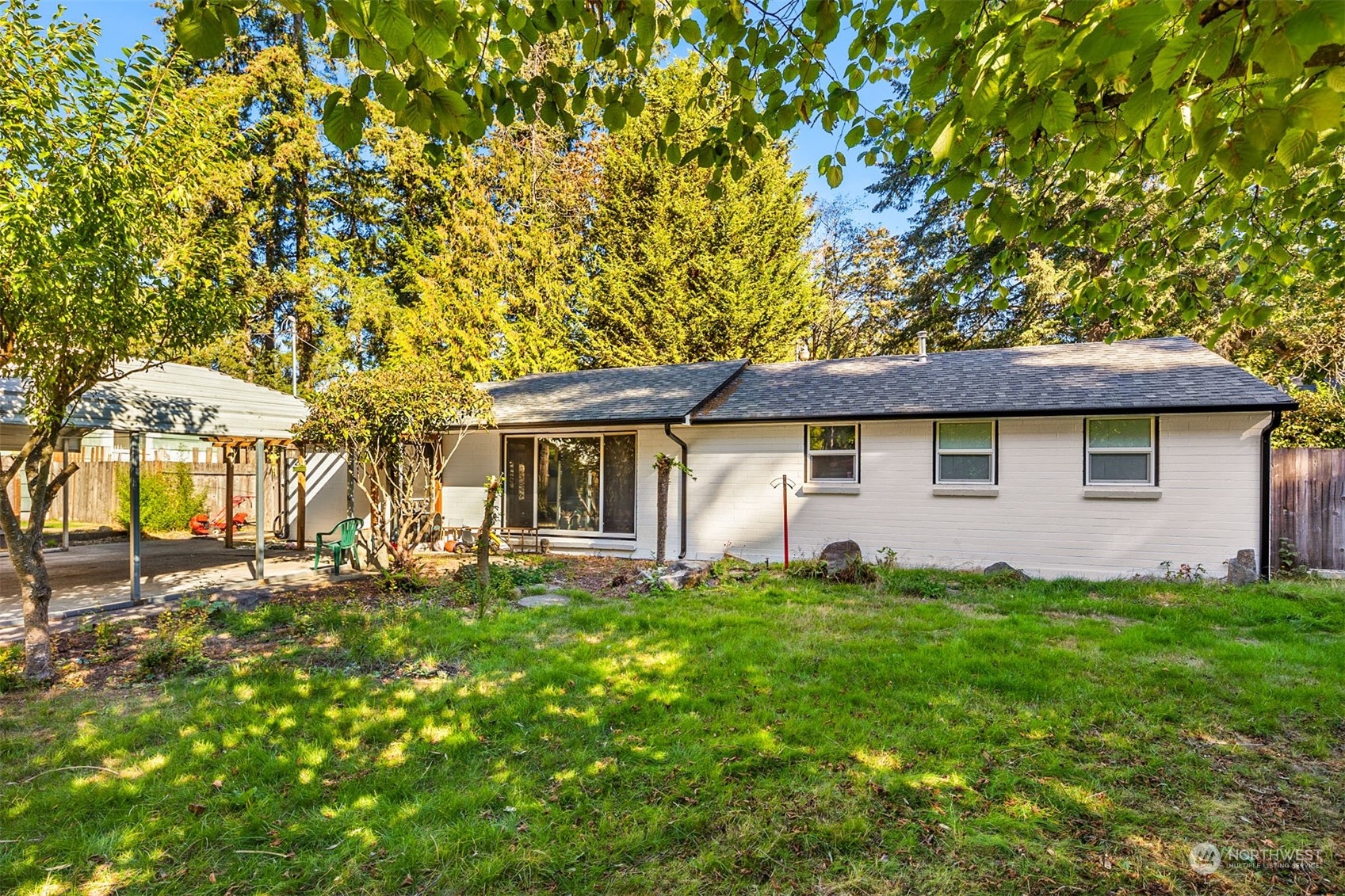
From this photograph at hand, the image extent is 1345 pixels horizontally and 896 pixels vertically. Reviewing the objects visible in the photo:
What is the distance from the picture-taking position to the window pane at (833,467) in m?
10.2

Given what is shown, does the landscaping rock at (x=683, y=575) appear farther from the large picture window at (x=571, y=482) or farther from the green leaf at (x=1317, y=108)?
the green leaf at (x=1317, y=108)

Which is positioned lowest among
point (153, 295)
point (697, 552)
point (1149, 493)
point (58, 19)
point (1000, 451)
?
point (697, 552)

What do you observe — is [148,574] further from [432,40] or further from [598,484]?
[432,40]

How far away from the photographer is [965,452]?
956 centimetres

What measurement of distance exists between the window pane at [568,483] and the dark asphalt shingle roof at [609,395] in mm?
747

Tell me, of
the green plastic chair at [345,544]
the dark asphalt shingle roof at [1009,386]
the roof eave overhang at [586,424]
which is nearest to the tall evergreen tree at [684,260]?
the dark asphalt shingle roof at [1009,386]

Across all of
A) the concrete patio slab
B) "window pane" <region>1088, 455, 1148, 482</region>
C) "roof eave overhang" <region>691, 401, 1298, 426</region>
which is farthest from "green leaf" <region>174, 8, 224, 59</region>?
"window pane" <region>1088, 455, 1148, 482</region>

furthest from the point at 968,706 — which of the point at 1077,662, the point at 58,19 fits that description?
the point at 58,19

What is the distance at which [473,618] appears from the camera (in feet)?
21.0

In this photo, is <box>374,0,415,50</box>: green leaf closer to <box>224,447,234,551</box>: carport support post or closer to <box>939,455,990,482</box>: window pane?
<box>939,455,990,482</box>: window pane

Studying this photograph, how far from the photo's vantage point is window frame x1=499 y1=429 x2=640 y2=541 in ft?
36.9

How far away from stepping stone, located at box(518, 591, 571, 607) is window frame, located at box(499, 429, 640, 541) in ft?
11.5

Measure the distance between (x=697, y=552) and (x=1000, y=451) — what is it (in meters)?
5.03

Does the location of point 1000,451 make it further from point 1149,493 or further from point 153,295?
point 153,295
